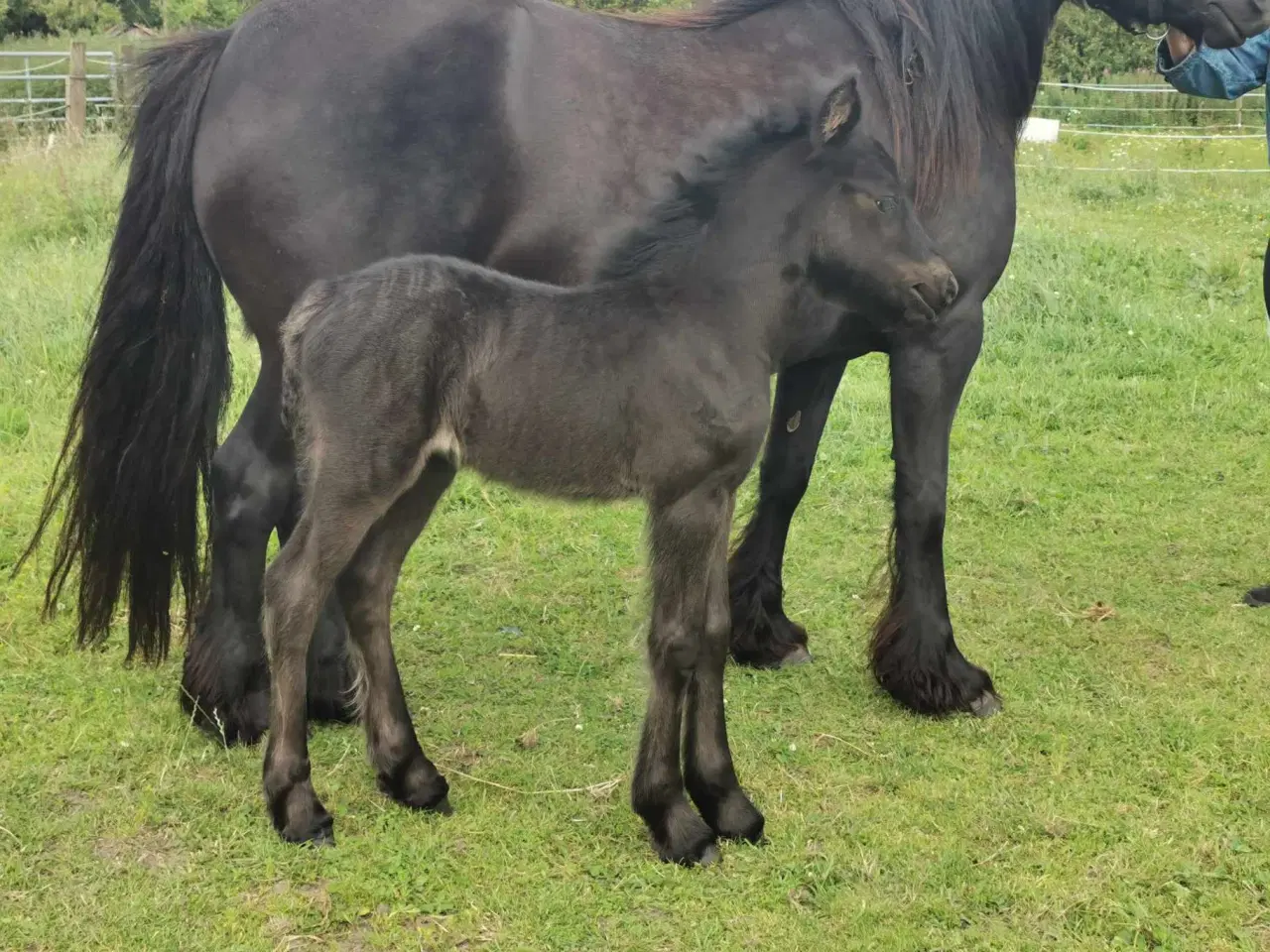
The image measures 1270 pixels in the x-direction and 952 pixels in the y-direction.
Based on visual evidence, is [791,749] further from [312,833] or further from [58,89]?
[58,89]

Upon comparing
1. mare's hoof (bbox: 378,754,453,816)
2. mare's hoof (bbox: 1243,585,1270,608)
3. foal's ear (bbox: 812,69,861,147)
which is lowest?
mare's hoof (bbox: 1243,585,1270,608)

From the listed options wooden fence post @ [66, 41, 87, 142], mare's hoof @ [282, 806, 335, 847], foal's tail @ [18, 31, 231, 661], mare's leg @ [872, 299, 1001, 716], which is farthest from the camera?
wooden fence post @ [66, 41, 87, 142]

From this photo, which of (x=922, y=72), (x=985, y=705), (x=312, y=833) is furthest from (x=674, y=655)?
(x=922, y=72)

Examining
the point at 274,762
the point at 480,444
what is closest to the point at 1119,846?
the point at 480,444

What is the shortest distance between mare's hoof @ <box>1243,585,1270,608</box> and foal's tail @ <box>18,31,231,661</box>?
3.90 metres

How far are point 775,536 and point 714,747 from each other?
4.75 ft

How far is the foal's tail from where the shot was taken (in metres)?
3.91

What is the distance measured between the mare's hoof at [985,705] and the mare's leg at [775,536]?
0.67 metres

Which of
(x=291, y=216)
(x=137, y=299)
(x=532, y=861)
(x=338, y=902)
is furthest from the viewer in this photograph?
(x=137, y=299)

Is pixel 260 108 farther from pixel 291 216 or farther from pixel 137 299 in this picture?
pixel 137 299

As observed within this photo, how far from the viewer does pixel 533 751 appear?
396 centimetres

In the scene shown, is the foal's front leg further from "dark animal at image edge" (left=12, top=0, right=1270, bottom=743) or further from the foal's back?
"dark animal at image edge" (left=12, top=0, right=1270, bottom=743)

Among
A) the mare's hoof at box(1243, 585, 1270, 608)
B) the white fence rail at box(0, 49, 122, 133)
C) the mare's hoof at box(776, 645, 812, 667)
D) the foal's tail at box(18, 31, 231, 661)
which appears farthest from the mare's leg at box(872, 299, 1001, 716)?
the white fence rail at box(0, 49, 122, 133)

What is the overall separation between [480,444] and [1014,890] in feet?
5.54
